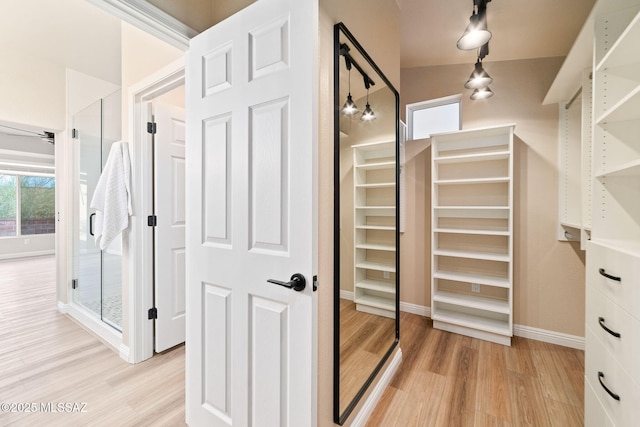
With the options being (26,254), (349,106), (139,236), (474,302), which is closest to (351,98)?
(349,106)

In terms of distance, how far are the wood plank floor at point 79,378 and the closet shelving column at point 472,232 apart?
2.54 m

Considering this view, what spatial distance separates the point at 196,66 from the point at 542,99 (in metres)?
3.05

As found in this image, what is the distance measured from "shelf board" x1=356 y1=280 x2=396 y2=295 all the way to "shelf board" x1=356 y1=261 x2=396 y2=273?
0.10 m

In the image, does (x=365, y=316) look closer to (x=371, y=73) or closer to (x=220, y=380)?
(x=220, y=380)

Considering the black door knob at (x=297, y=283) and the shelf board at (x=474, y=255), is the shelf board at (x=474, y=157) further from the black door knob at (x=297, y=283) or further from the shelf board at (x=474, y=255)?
the black door knob at (x=297, y=283)

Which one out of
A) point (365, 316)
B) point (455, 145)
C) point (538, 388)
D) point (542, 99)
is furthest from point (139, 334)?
point (542, 99)

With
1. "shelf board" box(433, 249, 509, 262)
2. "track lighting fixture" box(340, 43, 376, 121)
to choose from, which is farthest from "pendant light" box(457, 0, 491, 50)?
"shelf board" box(433, 249, 509, 262)

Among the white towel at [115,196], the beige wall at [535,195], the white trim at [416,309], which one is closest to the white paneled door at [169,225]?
the white towel at [115,196]

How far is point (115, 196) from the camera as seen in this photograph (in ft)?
7.06

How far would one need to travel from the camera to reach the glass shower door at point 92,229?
8.68ft

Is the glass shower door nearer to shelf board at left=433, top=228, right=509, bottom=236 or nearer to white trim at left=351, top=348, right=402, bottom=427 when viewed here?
white trim at left=351, top=348, right=402, bottom=427

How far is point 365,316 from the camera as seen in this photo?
1721 millimetres

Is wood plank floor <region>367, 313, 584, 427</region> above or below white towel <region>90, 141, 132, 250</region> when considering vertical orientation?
below

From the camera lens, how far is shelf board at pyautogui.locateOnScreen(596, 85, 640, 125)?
3.53 feet
